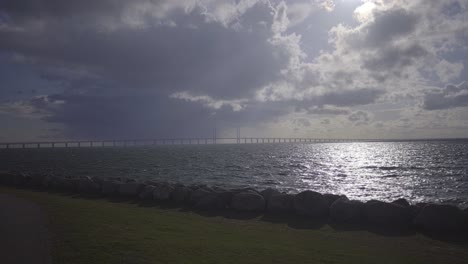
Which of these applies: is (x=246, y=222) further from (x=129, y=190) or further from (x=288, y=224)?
(x=129, y=190)

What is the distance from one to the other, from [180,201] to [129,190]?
136 inches

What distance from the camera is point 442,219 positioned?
1119 centimetres

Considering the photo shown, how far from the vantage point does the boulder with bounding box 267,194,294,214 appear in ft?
44.8

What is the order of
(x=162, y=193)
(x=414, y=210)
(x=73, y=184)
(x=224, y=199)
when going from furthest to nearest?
(x=73, y=184) < (x=162, y=193) < (x=224, y=199) < (x=414, y=210)

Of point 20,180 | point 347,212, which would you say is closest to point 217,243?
point 347,212

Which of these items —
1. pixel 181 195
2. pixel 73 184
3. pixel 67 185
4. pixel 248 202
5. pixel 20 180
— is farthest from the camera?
pixel 20 180

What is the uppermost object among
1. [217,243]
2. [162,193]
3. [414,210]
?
[162,193]

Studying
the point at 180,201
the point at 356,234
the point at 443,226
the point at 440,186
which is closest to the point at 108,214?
the point at 180,201

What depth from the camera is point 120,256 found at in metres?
7.68

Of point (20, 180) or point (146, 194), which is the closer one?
point (146, 194)

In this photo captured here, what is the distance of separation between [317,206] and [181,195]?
249 inches

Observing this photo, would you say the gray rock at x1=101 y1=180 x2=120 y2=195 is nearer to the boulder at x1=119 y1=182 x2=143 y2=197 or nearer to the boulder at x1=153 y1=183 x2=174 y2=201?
the boulder at x1=119 y1=182 x2=143 y2=197

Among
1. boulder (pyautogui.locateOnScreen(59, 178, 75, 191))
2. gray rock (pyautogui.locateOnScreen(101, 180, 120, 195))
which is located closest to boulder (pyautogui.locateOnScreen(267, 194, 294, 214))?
gray rock (pyautogui.locateOnScreen(101, 180, 120, 195))

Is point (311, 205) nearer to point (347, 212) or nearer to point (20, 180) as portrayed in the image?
point (347, 212)
